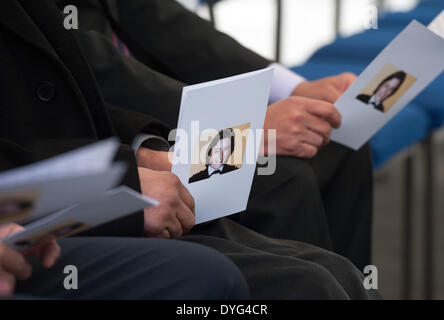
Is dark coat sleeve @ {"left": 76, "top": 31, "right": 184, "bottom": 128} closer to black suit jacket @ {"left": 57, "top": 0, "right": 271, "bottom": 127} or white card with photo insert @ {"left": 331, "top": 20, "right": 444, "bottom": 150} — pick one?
black suit jacket @ {"left": 57, "top": 0, "right": 271, "bottom": 127}

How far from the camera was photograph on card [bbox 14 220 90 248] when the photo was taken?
2.53 ft

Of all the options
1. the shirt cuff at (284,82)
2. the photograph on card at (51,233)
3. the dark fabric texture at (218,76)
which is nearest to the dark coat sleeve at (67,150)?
the photograph on card at (51,233)

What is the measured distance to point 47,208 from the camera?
74 centimetres

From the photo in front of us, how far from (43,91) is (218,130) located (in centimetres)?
27

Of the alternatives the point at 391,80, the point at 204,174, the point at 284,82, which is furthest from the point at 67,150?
the point at 284,82

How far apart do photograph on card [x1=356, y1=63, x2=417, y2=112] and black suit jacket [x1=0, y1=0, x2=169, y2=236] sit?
486 millimetres

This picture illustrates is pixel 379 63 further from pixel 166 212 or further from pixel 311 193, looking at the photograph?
pixel 166 212

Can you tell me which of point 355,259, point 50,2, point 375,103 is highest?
point 50,2

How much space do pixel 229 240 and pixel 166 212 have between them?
11 centimetres

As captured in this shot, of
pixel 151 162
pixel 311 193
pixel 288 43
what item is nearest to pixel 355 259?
pixel 311 193

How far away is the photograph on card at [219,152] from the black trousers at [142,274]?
17 centimetres

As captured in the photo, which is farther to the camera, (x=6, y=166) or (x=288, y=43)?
(x=288, y=43)

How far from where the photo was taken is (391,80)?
4.76 feet
